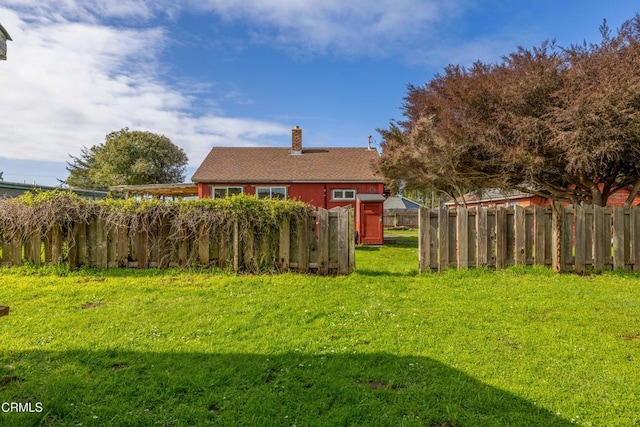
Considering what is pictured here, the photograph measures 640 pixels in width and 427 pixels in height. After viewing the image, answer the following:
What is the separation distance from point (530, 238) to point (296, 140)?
14.9 m

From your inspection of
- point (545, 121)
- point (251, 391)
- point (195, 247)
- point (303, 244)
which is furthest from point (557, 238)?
point (195, 247)

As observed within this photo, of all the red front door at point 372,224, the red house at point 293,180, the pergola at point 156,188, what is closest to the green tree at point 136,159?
the pergola at point 156,188

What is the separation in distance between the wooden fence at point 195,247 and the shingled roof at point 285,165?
28.2ft

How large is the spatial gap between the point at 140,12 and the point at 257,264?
22.0ft

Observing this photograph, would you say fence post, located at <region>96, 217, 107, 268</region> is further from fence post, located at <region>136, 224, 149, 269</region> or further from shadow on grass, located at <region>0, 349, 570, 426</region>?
shadow on grass, located at <region>0, 349, 570, 426</region>

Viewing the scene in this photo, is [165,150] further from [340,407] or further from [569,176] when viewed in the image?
[340,407]

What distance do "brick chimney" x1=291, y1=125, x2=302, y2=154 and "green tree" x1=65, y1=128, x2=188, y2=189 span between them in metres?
22.2

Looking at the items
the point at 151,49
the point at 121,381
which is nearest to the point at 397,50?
the point at 151,49

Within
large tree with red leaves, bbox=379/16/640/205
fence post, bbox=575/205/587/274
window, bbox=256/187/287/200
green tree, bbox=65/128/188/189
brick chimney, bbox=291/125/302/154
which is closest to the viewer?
fence post, bbox=575/205/587/274

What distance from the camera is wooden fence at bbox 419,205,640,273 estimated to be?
6820 millimetres

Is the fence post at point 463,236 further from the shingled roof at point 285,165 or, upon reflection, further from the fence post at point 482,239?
the shingled roof at point 285,165

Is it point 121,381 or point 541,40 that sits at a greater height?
point 541,40

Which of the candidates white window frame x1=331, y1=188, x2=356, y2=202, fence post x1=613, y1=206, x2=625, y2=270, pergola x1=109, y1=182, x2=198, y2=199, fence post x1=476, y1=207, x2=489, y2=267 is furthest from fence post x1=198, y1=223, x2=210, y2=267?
pergola x1=109, y1=182, x2=198, y2=199

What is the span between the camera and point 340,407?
2.43 metres
